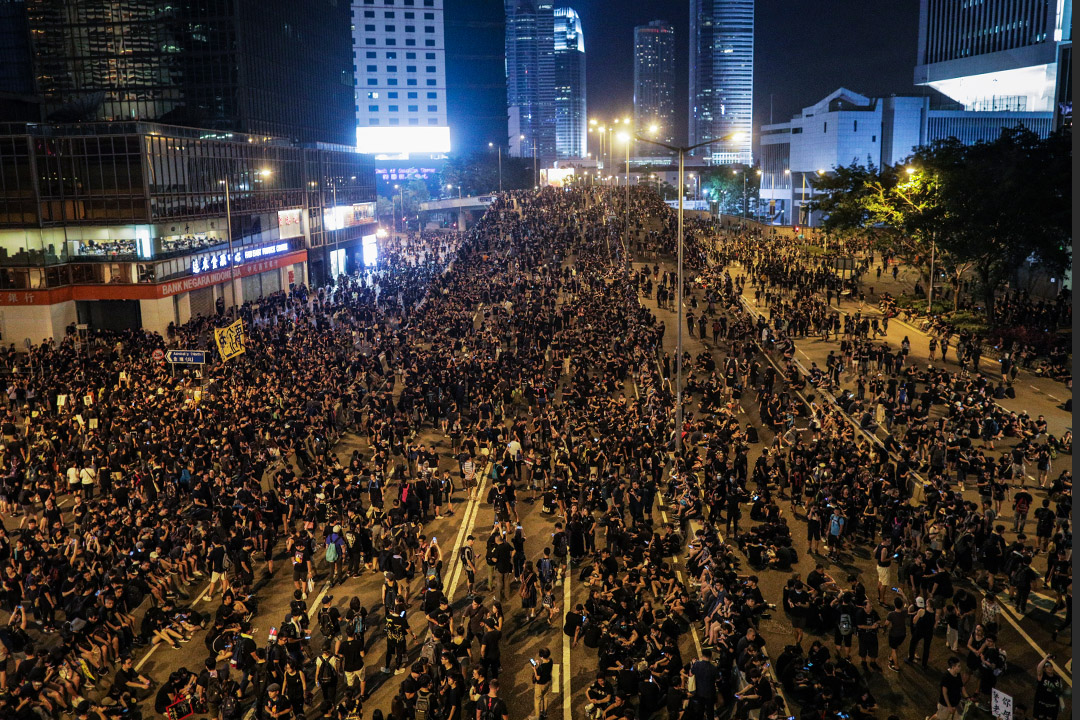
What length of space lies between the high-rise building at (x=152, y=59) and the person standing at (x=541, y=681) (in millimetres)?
70993

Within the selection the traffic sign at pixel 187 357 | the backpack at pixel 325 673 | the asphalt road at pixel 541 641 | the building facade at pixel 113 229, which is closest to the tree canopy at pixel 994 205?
the asphalt road at pixel 541 641

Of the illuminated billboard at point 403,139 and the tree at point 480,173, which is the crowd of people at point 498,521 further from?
the tree at point 480,173

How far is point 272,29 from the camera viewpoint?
80625 mm

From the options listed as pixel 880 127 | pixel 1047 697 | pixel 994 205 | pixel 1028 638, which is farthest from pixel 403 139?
pixel 1047 697

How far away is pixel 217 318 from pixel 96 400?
53.9ft

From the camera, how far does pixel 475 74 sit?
577 feet

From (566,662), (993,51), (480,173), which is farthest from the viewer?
(480,173)

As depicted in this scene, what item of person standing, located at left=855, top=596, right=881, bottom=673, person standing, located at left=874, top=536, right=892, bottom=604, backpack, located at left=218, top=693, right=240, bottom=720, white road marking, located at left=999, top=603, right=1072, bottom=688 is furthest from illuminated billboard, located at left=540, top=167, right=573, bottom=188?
backpack, located at left=218, top=693, right=240, bottom=720

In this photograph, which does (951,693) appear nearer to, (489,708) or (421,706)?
(489,708)

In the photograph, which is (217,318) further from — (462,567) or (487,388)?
(462,567)

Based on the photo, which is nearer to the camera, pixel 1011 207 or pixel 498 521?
pixel 498 521

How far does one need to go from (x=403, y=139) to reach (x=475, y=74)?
134 feet

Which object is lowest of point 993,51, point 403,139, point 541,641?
point 541,641

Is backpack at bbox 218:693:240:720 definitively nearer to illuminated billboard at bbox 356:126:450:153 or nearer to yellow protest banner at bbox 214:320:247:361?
yellow protest banner at bbox 214:320:247:361
